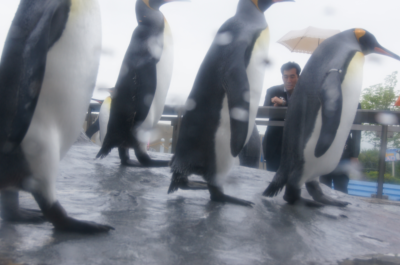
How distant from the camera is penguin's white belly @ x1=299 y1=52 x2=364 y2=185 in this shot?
4.84 ft

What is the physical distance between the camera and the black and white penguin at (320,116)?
145 cm

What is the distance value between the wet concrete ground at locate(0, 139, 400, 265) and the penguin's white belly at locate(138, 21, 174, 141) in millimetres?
605

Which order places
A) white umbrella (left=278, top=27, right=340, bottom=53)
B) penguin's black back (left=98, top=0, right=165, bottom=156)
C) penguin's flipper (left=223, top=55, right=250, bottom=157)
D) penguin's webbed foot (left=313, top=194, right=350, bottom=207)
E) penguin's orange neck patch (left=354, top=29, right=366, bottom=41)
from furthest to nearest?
1. white umbrella (left=278, top=27, right=340, bottom=53)
2. penguin's black back (left=98, top=0, right=165, bottom=156)
3. penguin's orange neck patch (left=354, top=29, right=366, bottom=41)
4. penguin's webbed foot (left=313, top=194, right=350, bottom=207)
5. penguin's flipper (left=223, top=55, right=250, bottom=157)

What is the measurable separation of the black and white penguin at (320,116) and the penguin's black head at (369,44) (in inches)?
2.3

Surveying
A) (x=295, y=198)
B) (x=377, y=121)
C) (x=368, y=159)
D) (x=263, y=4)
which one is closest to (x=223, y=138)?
(x=295, y=198)

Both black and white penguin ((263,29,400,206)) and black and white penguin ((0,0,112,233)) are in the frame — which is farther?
black and white penguin ((263,29,400,206))

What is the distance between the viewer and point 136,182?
1702mm

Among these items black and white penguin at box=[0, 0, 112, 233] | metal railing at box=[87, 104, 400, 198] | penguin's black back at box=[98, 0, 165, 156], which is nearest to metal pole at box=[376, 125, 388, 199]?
metal railing at box=[87, 104, 400, 198]

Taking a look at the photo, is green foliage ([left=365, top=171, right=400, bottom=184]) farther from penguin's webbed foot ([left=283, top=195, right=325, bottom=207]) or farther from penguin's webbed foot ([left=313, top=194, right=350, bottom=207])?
penguin's webbed foot ([left=283, top=195, right=325, bottom=207])

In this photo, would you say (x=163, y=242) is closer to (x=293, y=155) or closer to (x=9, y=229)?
(x=9, y=229)

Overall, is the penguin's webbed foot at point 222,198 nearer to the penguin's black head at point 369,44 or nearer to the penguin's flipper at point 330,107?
the penguin's flipper at point 330,107

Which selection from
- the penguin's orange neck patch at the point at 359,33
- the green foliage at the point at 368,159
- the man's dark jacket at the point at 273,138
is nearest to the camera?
the penguin's orange neck patch at the point at 359,33

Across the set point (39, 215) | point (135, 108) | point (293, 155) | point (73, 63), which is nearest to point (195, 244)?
point (39, 215)

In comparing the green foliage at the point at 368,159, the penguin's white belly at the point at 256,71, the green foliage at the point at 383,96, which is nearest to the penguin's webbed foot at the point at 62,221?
the penguin's white belly at the point at 256,71
